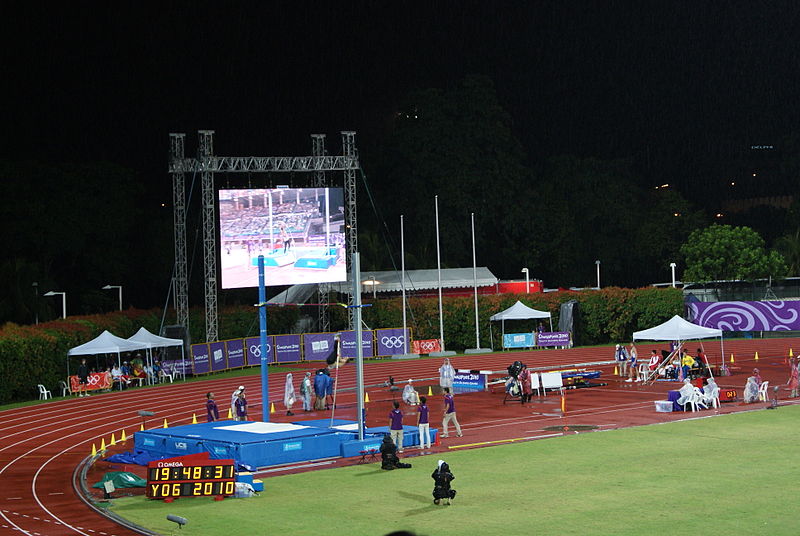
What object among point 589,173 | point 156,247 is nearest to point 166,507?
point 156,247

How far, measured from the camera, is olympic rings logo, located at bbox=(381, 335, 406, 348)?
56.7 meters

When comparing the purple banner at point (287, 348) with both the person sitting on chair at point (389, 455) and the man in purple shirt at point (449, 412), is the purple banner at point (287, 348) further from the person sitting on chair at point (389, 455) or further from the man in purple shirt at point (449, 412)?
the person sitting on chair at point (389, 455)

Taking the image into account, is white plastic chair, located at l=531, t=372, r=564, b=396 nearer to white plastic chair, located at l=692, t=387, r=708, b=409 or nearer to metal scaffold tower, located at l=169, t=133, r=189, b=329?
white plastic chair, located at l=692, t=387, r=708, b=409

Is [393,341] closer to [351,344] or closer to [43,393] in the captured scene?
[351,344]

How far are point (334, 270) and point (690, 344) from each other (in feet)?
73.3

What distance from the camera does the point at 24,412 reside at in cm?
3534

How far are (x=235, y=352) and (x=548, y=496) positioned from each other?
118 feet

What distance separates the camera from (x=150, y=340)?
44844 mm

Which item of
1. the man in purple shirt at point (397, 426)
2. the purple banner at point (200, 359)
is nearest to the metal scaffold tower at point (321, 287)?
the purple banner at point (200, 359)

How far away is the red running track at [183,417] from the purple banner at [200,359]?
251 cm

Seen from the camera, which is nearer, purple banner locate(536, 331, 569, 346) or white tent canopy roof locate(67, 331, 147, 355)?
white tent canopy roof locate(67, 331, 147, 355)

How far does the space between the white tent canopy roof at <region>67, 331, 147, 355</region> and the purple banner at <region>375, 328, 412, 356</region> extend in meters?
16.8

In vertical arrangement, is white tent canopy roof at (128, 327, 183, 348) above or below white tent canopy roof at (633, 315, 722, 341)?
above

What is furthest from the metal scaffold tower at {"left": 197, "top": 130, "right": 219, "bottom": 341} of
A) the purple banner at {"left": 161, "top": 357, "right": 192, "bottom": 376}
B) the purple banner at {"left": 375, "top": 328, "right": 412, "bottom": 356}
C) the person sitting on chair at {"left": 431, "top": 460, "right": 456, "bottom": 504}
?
the person sitting on chair at {"left": 431, "top": 460, "right": 456, "bottom": 504}
